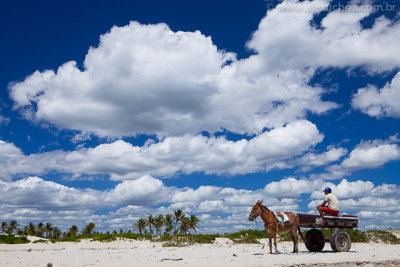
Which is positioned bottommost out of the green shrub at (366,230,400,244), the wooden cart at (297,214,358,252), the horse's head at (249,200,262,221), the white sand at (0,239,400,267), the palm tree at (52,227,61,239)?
the palm tree at (52,227,61,239)

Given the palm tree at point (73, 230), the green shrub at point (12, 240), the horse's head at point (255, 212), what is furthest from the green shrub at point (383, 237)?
the palm tree at point (73, 230)

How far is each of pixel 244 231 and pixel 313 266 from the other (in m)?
23.7

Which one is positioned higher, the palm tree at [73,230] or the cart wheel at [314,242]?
the cart wheel at [314,242]

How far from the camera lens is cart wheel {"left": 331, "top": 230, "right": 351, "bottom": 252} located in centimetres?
1541

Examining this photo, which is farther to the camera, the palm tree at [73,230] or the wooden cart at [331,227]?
the palm tree at [73,230]

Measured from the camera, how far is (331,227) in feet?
50.8

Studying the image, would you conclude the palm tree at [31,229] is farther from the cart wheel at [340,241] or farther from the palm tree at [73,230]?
the cart wheel at [340,241]

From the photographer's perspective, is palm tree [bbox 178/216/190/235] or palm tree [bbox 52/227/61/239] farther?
palm tree [bbox 52/227/61/239]

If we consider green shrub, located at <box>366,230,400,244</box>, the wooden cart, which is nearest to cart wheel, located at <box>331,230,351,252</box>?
the wooden cart

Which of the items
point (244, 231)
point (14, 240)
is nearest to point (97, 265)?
point (244, 231)

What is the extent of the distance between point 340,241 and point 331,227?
2.99 ft

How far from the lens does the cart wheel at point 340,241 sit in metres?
15.4

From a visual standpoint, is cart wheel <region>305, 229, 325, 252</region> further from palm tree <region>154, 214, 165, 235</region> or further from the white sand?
palm tree <region>154, 214, 165, 235</region>

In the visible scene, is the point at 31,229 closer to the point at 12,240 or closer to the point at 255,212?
the point at 12,240
